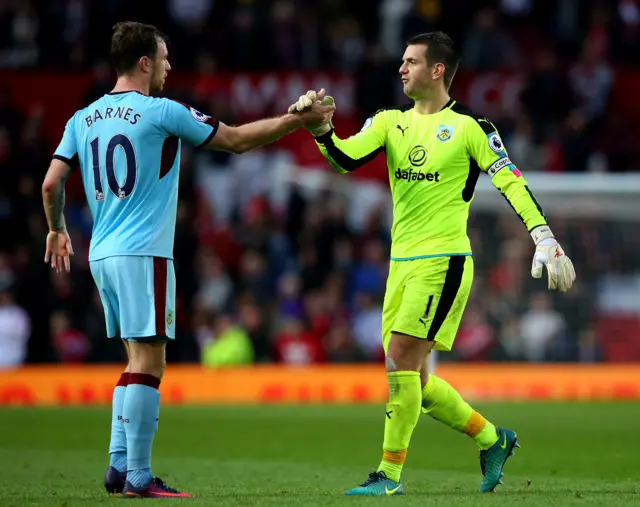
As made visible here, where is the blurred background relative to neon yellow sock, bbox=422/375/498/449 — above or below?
above

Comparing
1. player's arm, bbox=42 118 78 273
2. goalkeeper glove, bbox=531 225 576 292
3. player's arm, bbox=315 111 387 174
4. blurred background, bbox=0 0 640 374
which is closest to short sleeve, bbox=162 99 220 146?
player's arm, bbox=42 118 78 273

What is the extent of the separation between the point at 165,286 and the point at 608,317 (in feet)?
41.7

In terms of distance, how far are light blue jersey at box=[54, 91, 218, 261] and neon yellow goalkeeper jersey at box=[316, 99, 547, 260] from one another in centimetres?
103

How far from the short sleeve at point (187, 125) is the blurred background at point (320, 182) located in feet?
37.7

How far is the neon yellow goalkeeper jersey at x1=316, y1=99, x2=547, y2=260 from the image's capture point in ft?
26.1

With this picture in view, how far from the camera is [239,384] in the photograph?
18.8 metres

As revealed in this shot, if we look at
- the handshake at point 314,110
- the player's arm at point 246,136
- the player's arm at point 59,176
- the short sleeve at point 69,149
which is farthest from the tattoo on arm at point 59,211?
the handshake at point 314,110

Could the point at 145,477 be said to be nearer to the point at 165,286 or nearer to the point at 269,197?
the point at 165,286

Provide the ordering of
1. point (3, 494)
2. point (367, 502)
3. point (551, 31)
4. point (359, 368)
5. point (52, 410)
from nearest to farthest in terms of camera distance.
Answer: point (367, 502), point (3, 494), point (52, 410), point (359, 368), point (551, 31)

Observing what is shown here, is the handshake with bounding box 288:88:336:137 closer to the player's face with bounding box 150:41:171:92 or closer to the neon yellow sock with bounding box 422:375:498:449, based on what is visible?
the player's face with bounding box 150:41:171:92

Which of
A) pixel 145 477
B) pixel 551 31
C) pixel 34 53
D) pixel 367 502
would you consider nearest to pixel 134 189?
pixel 145 477

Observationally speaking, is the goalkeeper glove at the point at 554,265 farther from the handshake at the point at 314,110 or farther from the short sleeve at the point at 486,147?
the handshake at the point at 314,110

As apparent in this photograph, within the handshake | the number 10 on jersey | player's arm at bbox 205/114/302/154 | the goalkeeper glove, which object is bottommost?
the goalkeeper glove

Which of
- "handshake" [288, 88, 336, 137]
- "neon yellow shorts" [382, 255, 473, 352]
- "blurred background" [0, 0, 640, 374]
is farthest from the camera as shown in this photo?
"blurred background" [0, 0, 640, 374]
